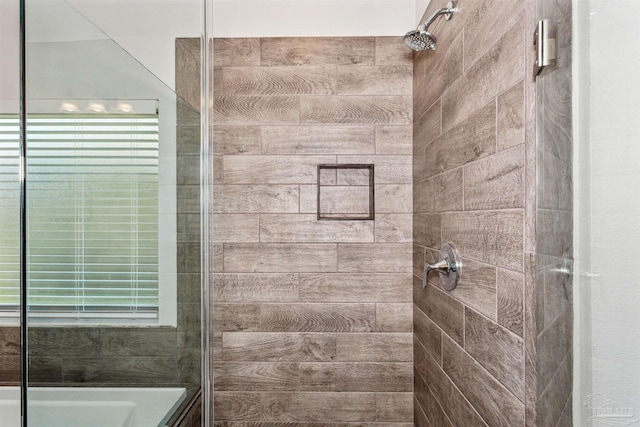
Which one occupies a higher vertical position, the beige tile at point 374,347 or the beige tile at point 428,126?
the beige tile at point 428,126

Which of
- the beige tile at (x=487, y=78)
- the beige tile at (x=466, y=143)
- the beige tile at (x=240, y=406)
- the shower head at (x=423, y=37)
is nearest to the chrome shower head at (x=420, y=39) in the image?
the shower head at (x=423, y=37)

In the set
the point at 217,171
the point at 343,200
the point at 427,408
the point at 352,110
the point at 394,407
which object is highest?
the point at 352,110

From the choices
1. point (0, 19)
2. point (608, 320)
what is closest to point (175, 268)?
point (0, 19)

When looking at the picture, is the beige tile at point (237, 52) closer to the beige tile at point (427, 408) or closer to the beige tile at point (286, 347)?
the beige tile at point (286, 347)

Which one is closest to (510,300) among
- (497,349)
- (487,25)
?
(497,349)

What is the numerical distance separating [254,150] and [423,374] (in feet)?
4.38

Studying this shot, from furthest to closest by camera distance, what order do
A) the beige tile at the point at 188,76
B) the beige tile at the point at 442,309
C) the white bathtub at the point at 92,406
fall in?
the beige tile at the point at 442,309
the beige tile at the point at 188,76
the white bathtub at the point at 92,406

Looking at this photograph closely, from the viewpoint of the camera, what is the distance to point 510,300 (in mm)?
946

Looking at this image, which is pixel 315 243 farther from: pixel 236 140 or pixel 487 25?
pixel 487 25

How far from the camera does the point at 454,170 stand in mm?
1331

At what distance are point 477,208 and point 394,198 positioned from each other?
77cm

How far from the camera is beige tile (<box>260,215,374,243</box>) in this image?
6.27 ft

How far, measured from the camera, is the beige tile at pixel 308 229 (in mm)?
1910

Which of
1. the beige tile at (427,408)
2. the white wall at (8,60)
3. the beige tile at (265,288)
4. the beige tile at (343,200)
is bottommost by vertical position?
the beige tile at (427,408)
